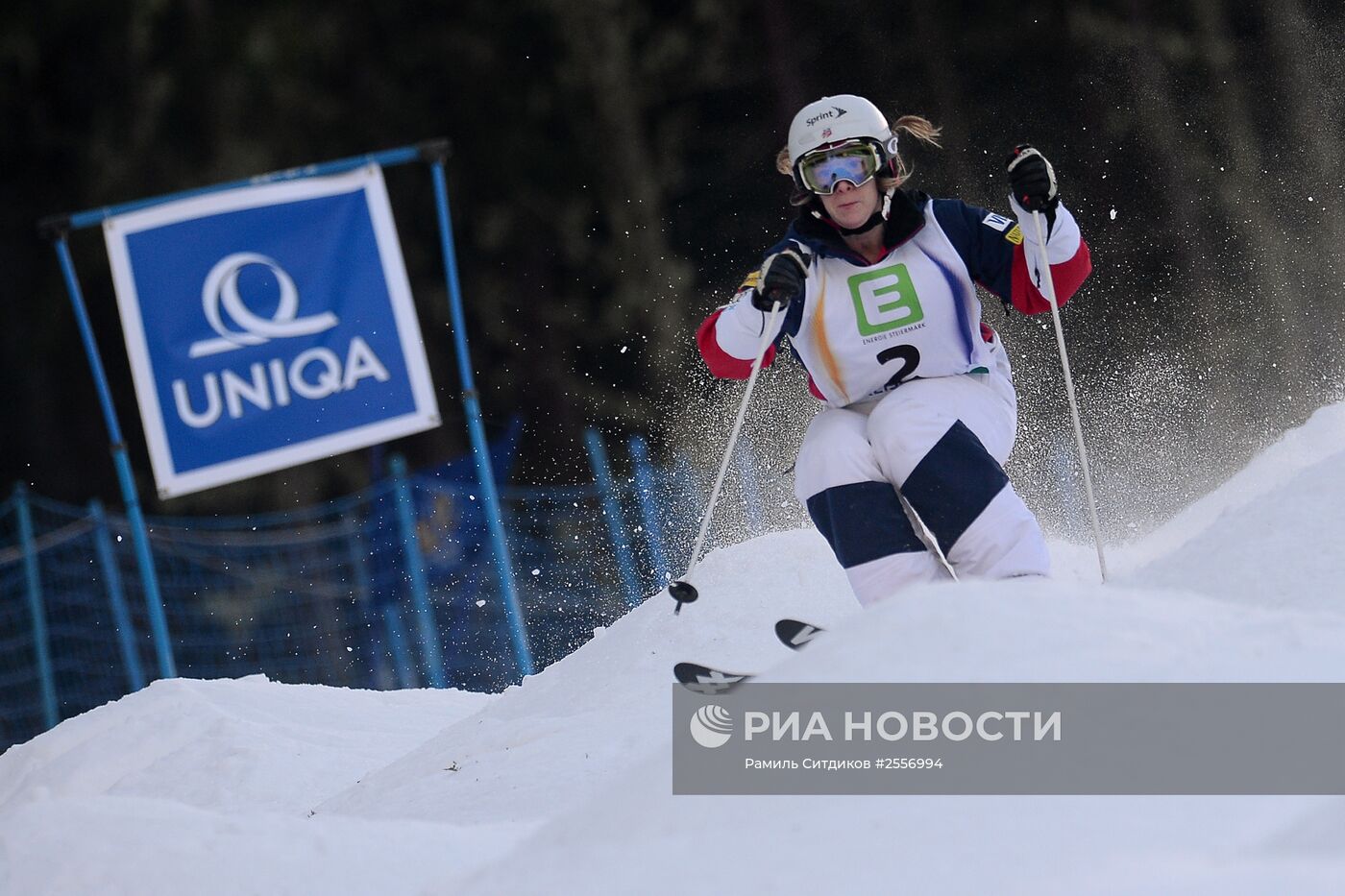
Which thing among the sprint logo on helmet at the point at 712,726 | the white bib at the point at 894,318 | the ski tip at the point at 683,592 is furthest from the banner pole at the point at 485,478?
the sprint logo on helmet at the point at 712,726

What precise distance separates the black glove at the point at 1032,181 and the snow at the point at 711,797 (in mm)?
753

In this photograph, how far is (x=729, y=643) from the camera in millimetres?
4250

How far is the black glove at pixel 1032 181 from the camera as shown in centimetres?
325

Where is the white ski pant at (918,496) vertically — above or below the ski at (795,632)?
above

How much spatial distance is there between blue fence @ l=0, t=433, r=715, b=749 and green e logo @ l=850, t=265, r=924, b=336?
3801mm

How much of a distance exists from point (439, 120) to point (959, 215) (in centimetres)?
907

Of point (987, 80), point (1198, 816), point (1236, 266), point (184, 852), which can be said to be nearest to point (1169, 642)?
point (1198, 816)

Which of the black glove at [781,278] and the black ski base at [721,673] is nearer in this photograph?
the black ski base at [721,673]

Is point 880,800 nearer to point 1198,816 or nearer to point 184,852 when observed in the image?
point 1198,816

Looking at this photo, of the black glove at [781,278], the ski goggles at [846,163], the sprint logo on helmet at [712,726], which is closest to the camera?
the sprint logo on helmet at [712,726]

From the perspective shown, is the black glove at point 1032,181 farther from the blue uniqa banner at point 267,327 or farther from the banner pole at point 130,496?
the banner pole at point 130,496

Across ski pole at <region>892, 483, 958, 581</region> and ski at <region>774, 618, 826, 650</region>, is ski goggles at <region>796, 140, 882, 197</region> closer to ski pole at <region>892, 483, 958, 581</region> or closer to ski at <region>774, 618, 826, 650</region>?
ski pole at <region>892, 483, 958, 581</region>

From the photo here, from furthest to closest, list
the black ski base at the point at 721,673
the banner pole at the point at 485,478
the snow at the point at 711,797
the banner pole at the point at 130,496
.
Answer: the banner pole at the point at 130,496 → the banner pole at the point at 485,478 → the black ski base at the point at 721,673 → the snow at the point at 711,797

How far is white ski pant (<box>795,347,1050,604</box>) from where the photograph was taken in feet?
10.4
